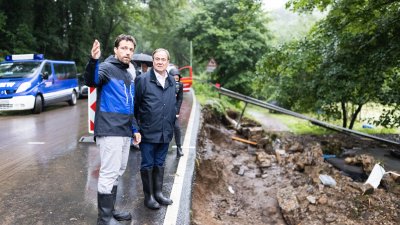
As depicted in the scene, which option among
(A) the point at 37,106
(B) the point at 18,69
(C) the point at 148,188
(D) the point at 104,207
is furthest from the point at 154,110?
(B) the point at 18,69

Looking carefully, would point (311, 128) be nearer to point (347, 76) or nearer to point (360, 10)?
point (347, 76)

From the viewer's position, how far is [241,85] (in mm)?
27953

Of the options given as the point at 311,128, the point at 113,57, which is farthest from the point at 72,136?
the point at 311,128

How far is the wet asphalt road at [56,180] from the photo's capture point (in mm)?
4035

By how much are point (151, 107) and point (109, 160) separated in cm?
80

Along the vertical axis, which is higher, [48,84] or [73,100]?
[48,84]

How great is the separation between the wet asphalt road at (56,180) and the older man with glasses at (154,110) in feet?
1.88

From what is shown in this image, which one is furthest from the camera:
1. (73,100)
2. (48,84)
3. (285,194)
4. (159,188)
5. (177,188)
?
(73,100)

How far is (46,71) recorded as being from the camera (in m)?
13.1

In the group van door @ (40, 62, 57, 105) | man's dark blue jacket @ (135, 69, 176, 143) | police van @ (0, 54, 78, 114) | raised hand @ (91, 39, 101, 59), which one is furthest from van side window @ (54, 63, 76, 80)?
raised hand @ (91, 39, 101, 59)

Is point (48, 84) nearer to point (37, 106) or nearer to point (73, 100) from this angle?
point (37, 106)

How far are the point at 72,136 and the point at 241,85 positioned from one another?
20.8 meters

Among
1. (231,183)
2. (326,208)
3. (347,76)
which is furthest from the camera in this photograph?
(347,76)

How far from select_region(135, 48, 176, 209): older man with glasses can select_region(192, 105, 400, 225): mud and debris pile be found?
37.2 inches
